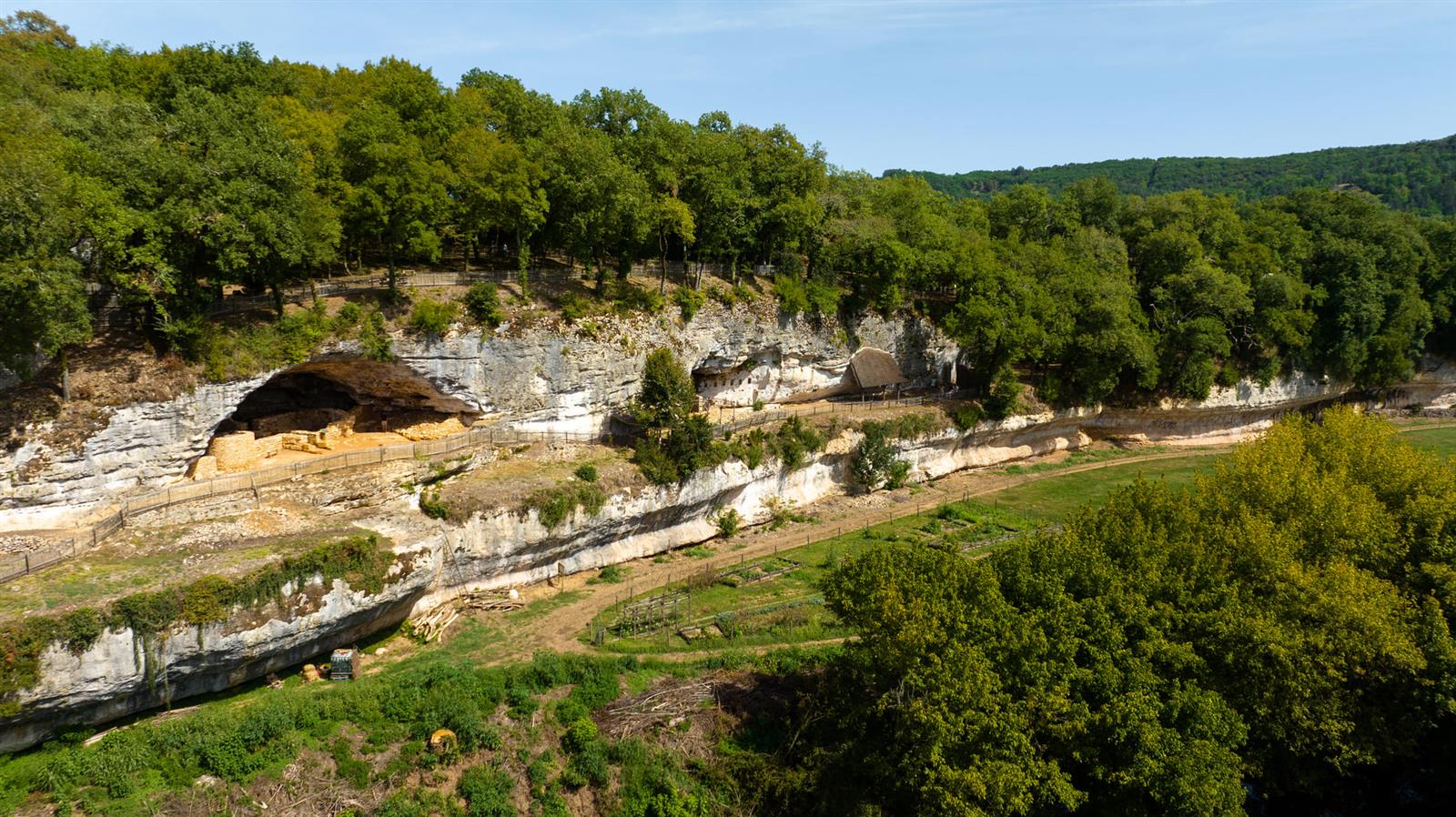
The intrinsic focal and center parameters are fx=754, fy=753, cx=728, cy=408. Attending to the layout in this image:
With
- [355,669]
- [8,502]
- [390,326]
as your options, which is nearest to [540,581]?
[355,669]

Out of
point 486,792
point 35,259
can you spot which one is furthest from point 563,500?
point 35,259

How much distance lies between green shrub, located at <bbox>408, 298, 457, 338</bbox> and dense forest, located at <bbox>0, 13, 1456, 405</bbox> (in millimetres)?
2503

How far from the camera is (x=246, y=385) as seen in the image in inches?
1125

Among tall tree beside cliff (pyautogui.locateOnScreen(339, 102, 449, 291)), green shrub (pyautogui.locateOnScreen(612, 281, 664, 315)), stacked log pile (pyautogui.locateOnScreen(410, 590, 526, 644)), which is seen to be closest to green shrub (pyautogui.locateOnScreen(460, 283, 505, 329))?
tall tree beside cliff (pyautogui.locateOnScreen(339, 102, 449, 291))

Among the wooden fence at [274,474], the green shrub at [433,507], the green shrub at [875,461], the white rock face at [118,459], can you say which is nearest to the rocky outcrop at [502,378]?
the white rock face at [118,459]

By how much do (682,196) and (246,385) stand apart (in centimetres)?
2444

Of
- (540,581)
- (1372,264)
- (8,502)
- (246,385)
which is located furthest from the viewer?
(1372,264)

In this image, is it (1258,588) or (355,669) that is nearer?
(1258,588)

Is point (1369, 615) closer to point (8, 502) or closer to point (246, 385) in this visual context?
point (246, 385)

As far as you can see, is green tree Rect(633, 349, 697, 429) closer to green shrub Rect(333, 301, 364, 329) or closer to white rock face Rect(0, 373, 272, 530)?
green shrub Rect(333, 301, 364, 329)

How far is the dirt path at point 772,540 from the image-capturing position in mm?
28045

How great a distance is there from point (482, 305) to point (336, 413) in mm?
Answer: 8003

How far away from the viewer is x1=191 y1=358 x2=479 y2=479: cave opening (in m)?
30.7

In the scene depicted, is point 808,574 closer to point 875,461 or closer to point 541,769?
point 875,461
